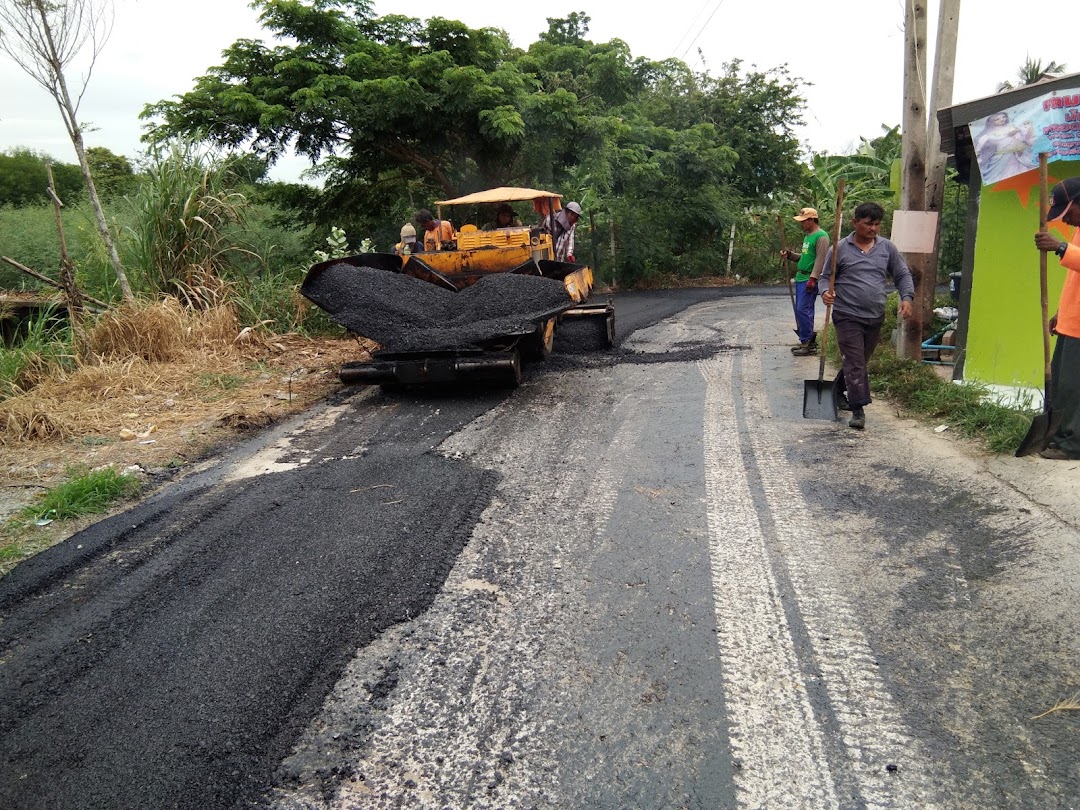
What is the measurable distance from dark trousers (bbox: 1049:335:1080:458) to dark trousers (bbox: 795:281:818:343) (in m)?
3.65

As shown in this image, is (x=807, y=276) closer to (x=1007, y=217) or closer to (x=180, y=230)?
(x=1007, y=217)

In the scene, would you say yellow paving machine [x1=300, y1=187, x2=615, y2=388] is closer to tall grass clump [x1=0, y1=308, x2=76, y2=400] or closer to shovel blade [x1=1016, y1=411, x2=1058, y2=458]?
tall grass clump [x1=0, y1=308, x2=76, y2=400]

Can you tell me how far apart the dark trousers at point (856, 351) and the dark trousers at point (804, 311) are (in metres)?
2.47

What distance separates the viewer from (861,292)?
19.4 feet

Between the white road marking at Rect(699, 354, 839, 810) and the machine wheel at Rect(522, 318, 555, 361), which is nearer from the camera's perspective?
the white road marking at Rect(699, 354, 839, 810)

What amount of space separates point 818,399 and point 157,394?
6147mm

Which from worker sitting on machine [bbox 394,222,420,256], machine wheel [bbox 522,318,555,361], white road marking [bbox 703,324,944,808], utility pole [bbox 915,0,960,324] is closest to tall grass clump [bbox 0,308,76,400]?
worker sitting on machine [bbox 394,222,420,256]

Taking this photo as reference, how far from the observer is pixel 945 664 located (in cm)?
286

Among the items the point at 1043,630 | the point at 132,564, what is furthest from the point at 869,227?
the point at 132,564

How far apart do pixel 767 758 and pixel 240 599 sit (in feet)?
7.68

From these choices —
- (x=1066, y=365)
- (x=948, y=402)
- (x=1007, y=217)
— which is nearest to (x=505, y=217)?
(x=1007, y=217)

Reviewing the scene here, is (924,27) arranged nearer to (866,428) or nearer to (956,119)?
(956,119)

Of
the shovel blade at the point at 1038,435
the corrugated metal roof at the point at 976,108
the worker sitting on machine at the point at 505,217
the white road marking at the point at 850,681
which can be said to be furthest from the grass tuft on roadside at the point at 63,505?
the corrugated metal roof at the point at 976,108

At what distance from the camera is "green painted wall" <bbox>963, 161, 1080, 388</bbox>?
6691 mm
